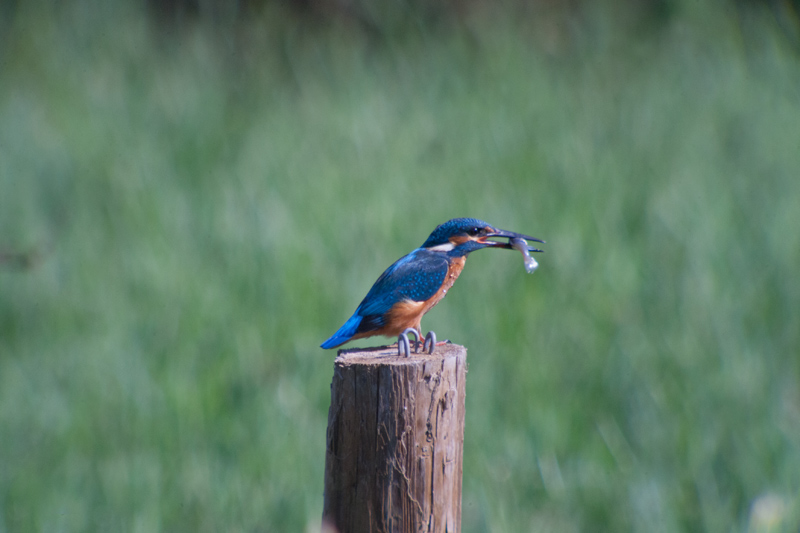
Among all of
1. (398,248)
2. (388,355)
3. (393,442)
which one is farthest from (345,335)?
(398,248)

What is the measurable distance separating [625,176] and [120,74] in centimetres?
491

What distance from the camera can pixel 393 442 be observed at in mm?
1553

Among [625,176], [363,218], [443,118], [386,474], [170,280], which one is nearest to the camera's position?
[386,474]

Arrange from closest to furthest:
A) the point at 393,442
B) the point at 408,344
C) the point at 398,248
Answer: the point at 393,442 → the point at 408,344 → the point at 398,248

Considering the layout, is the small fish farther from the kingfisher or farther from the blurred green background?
the blurred green background

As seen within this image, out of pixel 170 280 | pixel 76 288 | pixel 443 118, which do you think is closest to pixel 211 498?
pixel 170 280

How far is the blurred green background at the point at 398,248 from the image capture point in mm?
3045

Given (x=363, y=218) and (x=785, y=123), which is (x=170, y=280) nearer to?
(x=363, y=218)

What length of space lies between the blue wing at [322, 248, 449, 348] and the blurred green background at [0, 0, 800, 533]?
765 mm

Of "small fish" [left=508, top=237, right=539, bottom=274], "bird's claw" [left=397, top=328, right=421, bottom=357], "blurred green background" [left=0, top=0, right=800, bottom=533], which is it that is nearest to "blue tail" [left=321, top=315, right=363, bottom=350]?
"bird's claw" [left=397, top=328, right=421, bottom=357]

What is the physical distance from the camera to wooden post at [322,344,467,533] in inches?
60.9

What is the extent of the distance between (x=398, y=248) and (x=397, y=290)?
2870 millimetres

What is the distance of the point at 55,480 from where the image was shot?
3062 mm

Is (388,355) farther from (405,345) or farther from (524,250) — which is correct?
(524,250)
